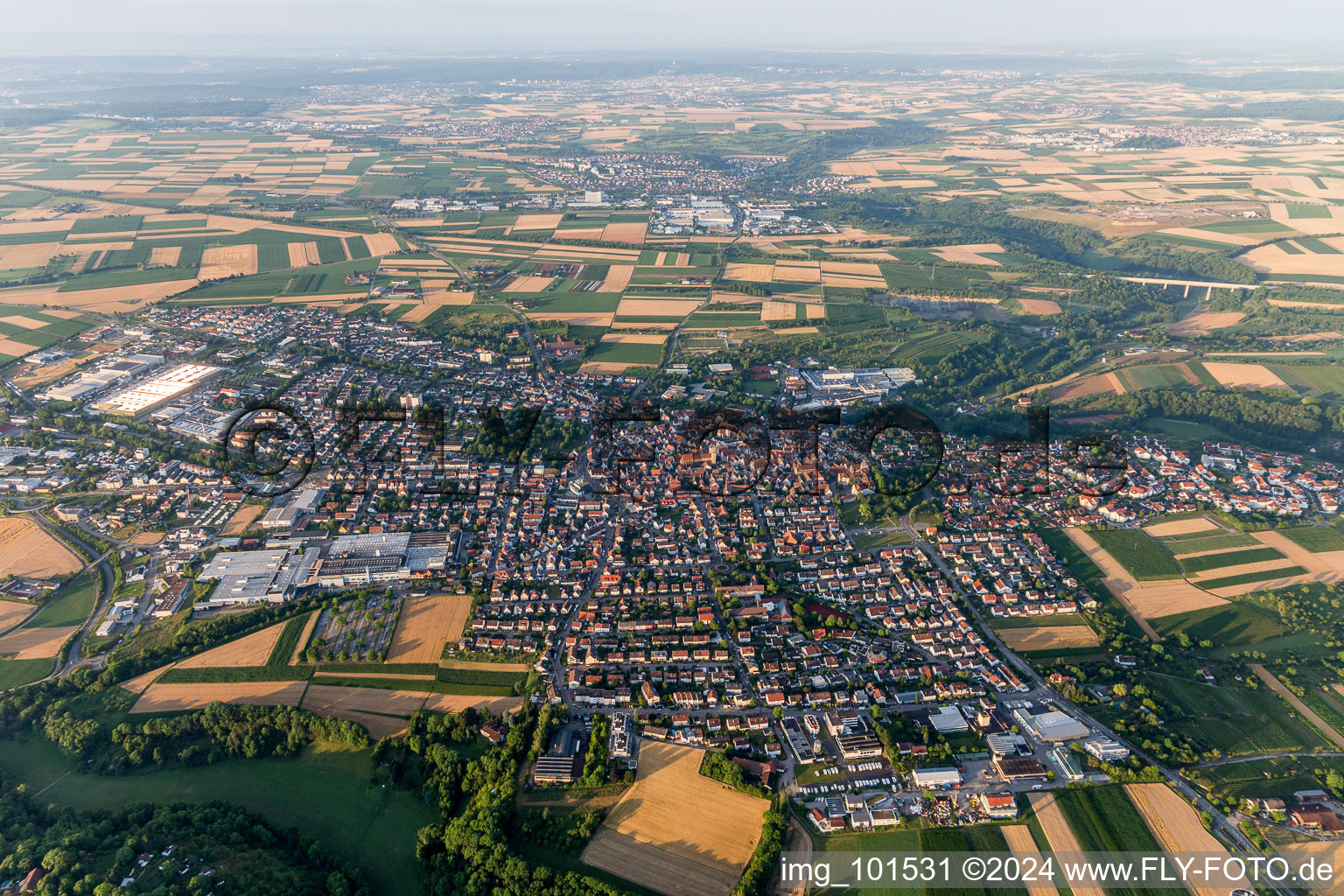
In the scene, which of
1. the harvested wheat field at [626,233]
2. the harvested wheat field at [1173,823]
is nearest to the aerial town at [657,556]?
the harvested wheat field at [1173,823]

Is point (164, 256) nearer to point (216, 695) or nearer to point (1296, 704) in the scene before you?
point (216, 695)

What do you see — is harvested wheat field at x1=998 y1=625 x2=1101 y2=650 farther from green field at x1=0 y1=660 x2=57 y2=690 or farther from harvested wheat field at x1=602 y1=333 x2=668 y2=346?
green field at x1=0 y1=660 x2=57 y2=690

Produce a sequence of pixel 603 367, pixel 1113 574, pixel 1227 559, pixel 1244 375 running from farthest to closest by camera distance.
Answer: pixel 603 367 → pixel 1244 375 → pixel 1227 559 → pixel 1113 574

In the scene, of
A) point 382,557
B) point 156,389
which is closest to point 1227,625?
point 382,557

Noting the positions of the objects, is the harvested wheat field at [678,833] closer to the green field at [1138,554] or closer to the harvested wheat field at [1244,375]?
the green field at [1138,554]

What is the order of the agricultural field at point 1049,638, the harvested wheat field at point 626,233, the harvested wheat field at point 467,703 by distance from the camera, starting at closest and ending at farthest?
the harvested wheat field at point 467,703
the agricultural field at point 1049,638
the harvested wheat field at point 626,233
